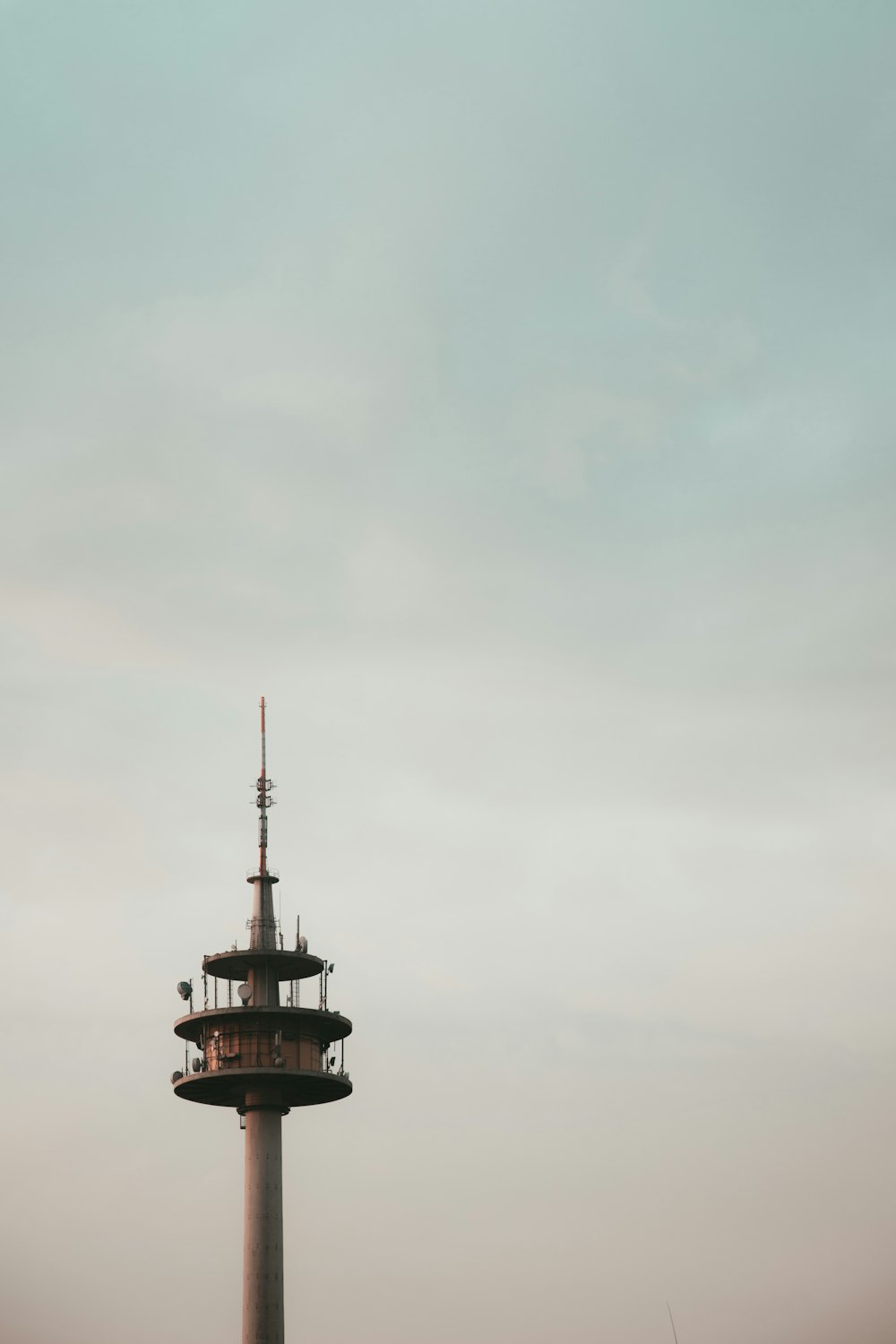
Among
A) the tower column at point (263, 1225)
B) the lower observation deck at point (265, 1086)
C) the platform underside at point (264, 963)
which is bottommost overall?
the tower column at point (263, 1225)

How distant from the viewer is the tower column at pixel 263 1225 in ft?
263

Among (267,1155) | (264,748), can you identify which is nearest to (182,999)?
(267,1155)

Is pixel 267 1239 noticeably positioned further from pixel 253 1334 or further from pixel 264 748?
pixel 264 748

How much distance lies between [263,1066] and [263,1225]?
869cm

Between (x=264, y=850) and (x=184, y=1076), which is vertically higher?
(x=264, y=850)

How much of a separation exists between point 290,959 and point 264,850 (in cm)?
867

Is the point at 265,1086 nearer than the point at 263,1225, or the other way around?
the point at 263,1225

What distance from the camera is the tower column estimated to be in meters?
80.1

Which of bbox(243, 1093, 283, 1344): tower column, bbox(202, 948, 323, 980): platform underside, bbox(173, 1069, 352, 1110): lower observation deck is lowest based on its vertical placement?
bbox(243, 1093, 283, 1344): tower column

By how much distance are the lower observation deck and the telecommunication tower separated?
54mm

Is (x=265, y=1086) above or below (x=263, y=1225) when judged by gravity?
above

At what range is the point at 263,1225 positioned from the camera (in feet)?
268

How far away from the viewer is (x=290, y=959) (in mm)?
87312

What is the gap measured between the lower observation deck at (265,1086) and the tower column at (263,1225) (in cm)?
101
